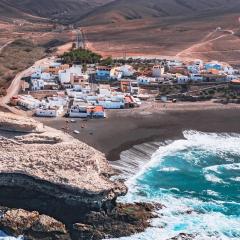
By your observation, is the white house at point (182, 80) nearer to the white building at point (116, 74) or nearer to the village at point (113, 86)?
the village at point (113, 86)

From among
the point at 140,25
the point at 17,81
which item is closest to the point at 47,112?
the point at 17,81

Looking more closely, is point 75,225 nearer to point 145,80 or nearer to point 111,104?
point 111,104

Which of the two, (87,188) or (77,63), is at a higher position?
(77,63)

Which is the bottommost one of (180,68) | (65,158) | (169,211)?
(169,211)

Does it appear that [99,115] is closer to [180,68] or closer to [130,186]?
[130,186]

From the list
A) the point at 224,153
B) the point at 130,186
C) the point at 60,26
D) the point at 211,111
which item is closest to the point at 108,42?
the point at 60,26

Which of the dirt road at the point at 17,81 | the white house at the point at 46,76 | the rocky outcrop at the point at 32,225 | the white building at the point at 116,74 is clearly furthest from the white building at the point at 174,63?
the rocky outcrop at the point at 32,225
